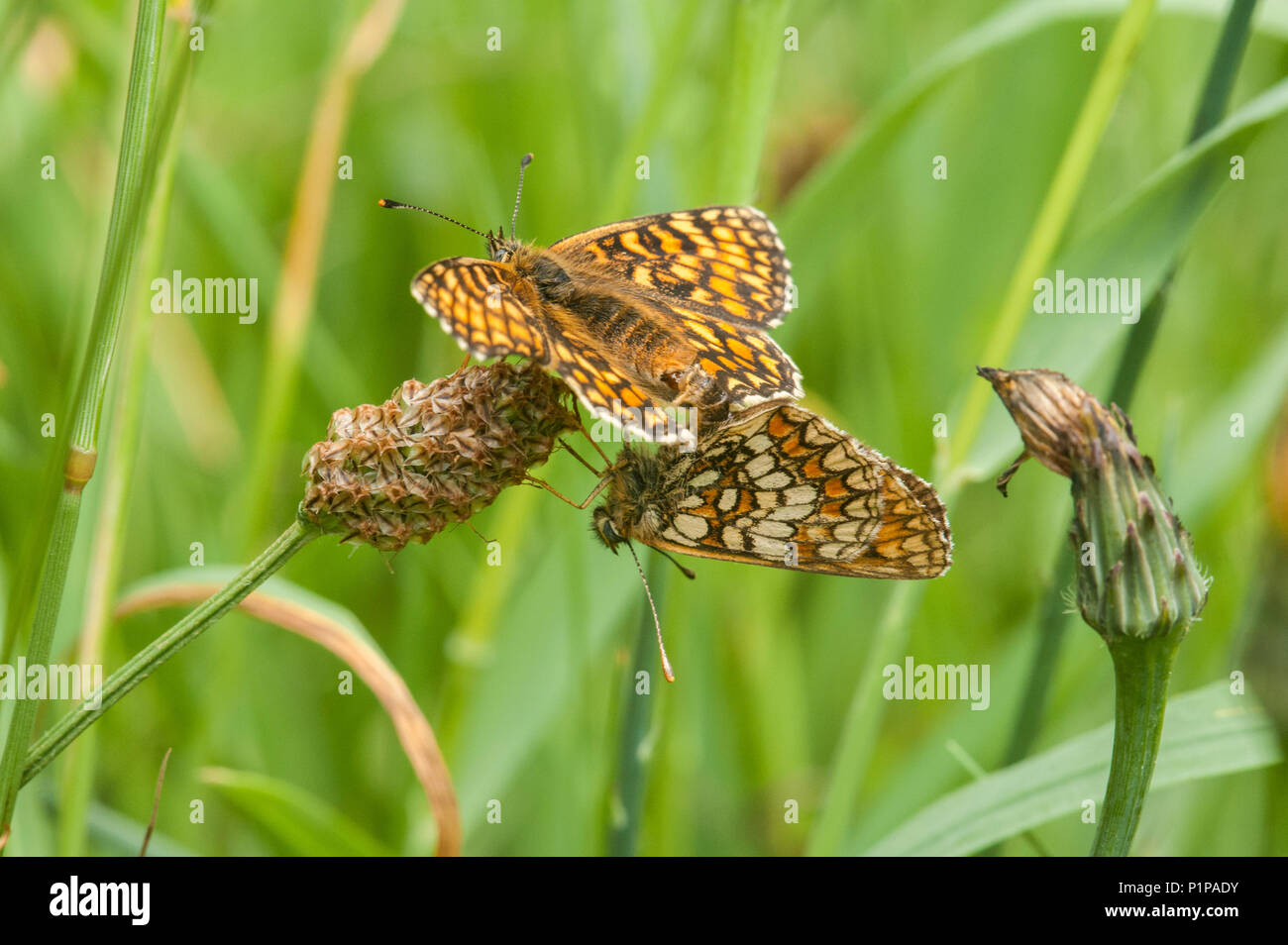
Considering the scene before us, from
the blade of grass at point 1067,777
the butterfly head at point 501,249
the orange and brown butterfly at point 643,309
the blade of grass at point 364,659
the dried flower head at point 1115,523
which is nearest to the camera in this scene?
the dried flower head at point 1115,523

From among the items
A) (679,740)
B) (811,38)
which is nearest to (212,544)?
(679,740)

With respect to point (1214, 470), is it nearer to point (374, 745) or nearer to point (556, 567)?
point (556, 567)

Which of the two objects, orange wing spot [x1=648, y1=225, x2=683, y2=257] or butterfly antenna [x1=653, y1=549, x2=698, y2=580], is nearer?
butterfly antenna [x1=653, y1=549, x2=698, y2=580]

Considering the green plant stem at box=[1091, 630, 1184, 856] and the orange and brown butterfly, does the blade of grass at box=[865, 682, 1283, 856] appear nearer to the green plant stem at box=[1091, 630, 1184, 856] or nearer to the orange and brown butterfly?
the green plant stem at box=[1091, 630, 1184, 856]

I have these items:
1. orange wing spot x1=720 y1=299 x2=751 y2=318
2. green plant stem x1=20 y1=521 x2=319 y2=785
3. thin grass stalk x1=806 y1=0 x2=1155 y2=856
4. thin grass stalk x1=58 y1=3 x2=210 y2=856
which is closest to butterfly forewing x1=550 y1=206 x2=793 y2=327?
orange wing spot x1=720 y1=299 x2=751 y2=318

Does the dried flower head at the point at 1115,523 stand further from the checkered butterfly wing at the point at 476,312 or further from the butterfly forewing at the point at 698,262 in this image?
the butterfly forewing at the point at 698,262

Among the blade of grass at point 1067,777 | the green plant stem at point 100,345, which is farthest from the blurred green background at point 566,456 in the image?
the green plant stem at point 100,345
